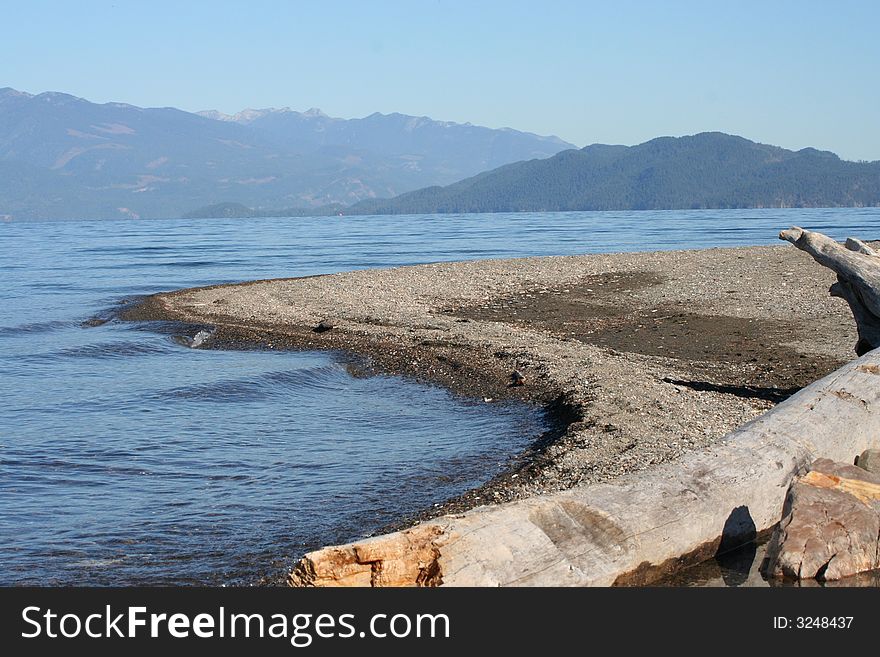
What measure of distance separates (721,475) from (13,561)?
5848 millimetres

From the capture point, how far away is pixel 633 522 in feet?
21.6

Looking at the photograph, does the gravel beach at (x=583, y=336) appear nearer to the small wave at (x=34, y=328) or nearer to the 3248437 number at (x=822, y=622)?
the small wave at (x=34, y=328)

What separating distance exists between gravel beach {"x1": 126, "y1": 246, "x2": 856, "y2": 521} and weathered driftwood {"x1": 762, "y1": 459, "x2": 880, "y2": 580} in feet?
4.61

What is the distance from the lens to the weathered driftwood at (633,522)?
5672mm

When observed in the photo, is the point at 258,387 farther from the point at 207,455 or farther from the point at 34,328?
the point at 34,328

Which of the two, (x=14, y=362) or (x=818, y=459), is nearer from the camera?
(x=818, y=459)

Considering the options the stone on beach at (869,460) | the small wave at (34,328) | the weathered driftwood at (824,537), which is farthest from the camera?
the small wave at (34,328)

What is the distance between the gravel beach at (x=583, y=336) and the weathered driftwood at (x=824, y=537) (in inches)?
55.3

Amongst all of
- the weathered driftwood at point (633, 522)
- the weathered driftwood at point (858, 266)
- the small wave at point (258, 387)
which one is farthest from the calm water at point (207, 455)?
the weathered driftwood at point (858, 266)

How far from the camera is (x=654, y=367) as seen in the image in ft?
50.5

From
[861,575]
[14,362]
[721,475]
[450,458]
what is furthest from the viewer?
[14,362]

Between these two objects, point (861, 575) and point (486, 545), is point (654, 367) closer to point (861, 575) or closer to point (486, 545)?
point (861, 575)

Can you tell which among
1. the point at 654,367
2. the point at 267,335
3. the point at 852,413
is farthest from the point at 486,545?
the point at 267,335

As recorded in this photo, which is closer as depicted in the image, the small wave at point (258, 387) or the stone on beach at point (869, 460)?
the stone on beach at point (869, 460)
